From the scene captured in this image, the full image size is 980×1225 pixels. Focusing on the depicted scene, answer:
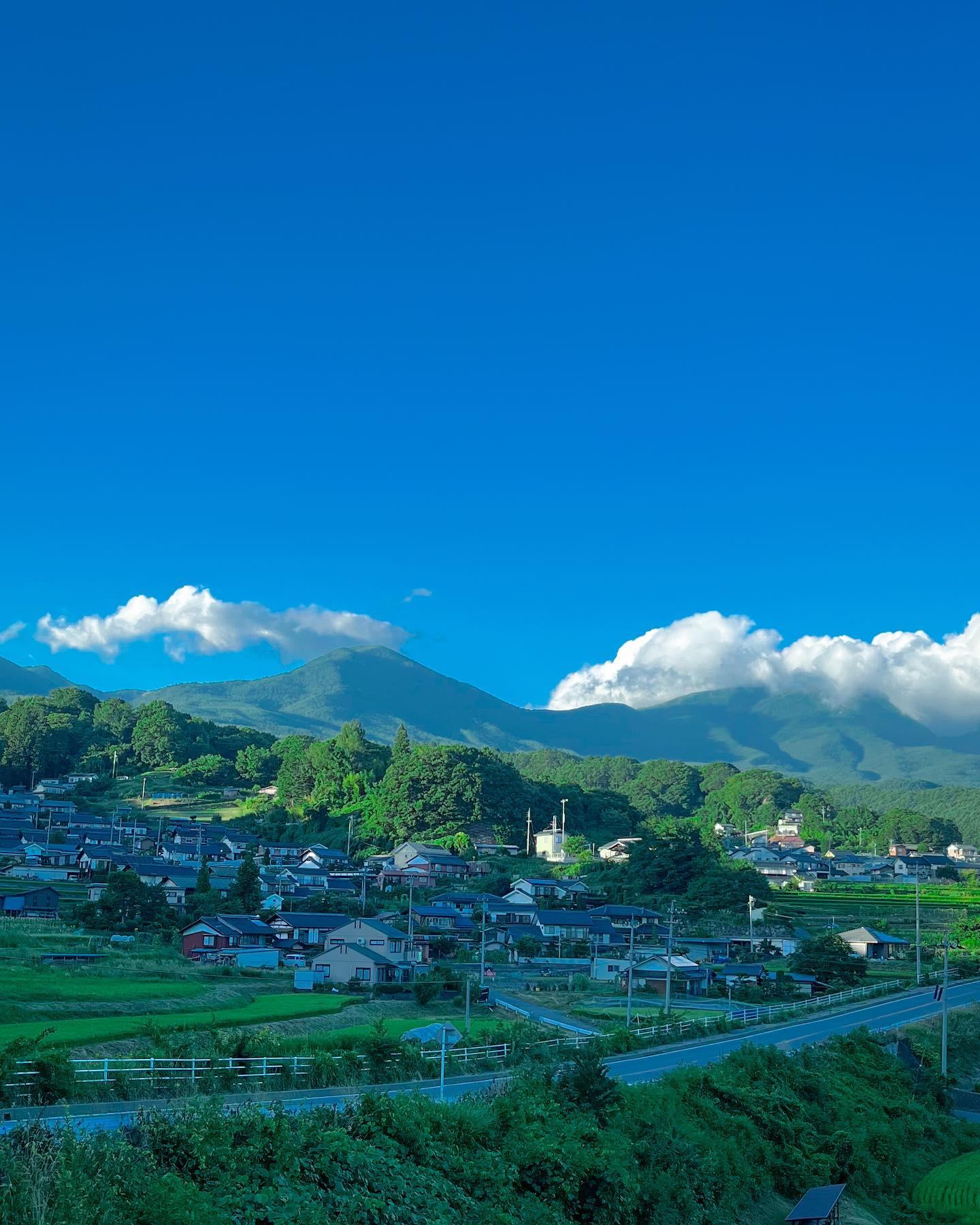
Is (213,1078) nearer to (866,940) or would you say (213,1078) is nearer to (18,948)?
(18,948)

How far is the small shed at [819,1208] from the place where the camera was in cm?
1770

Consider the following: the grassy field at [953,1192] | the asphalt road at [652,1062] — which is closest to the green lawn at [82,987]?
the asphalt road at [652,1062]

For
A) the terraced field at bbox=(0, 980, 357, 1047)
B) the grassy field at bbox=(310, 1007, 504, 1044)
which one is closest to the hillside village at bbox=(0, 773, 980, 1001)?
the grassy field at bbox=(310, 1007, 504, 1044)

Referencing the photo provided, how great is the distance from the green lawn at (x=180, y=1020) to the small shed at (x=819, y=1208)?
11615 mm

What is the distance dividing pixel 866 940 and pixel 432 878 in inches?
1081

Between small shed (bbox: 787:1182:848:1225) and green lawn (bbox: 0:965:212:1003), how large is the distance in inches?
745

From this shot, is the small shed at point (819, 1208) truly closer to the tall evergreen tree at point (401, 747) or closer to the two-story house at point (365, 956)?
the two-story house at point (365, 956)

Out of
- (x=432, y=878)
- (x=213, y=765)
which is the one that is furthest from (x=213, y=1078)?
(x=213, y=765)

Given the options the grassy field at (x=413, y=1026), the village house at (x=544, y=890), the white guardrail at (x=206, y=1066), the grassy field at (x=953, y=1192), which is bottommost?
the grassy field at (x=953, y=1192)

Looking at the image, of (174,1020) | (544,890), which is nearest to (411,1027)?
(174,1020)

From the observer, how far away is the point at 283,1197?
37.9ft

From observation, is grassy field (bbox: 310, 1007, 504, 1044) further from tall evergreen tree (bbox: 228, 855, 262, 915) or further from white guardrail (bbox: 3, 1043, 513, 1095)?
tall evergreen tree (bbox: 228, 855, 262, 915)

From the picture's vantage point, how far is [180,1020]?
1088 inches

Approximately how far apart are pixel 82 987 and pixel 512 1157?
2025 centimetres
